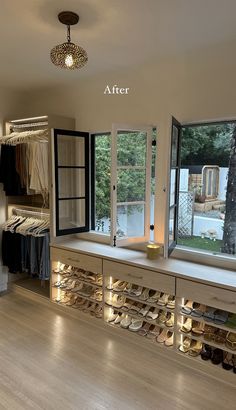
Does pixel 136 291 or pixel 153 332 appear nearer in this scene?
pixel 153 332

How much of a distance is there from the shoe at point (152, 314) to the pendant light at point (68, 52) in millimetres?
2179

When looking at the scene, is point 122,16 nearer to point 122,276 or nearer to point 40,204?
point 122,276

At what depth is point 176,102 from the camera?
9.64ft

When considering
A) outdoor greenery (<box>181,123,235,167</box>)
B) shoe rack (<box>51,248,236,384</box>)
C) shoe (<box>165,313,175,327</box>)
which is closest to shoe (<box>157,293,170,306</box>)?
shoe rack (<box>51,248,236,384</box>)

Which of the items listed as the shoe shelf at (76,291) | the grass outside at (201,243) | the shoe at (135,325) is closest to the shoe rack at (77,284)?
the shoe shelf at (76,291)

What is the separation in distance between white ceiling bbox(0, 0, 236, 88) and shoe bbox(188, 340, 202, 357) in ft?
8.07

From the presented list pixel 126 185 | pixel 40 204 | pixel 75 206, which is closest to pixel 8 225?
pixel 40 204

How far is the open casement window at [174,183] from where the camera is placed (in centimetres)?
274

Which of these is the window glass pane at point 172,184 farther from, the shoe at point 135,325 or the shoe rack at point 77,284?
the shoe at point 135,325

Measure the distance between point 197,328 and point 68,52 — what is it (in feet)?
7.68

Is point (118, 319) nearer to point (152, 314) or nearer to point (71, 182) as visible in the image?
point (152, 314)

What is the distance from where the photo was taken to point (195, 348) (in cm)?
261

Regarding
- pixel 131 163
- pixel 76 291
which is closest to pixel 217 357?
pixel 76 291

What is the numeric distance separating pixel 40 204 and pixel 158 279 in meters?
2.12
